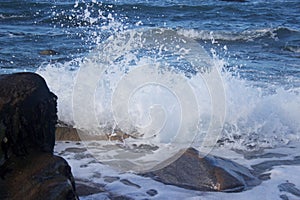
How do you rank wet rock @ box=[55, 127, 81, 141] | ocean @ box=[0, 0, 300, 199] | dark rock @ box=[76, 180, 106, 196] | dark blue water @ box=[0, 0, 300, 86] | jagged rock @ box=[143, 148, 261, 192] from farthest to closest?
dark blue water @ box=[0, 0, 300, 86]
ocean @ box=[0, 0, 300, 199]
wet rock @ box=[55, 127, 81, 141]
jagged rock @ box=[143, 148, 261, 192]
dark rock @ box=[76, 180, 106, 196]

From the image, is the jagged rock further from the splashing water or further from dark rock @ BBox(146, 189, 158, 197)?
the splashing water

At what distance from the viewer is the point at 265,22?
1540 cm

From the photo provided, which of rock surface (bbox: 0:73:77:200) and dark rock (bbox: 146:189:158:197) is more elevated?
rock surface (bbox: 0:73:77:200)

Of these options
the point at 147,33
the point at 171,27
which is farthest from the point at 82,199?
the point at 171,27

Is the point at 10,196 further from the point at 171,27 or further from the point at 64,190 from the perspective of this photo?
the point at 171,27

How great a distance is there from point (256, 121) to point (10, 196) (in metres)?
3.61

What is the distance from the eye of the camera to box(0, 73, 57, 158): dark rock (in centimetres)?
266

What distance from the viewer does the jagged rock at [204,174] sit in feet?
12.3

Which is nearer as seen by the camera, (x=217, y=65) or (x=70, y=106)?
(x=70, y=106)

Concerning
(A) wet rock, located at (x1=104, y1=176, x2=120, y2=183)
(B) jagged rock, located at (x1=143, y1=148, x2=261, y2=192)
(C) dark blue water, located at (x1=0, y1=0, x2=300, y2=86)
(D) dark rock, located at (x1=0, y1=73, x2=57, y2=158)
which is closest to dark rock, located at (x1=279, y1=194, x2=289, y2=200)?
(B) jagged rock, located at (x1=143, y1=148, x2=261, y2=192)

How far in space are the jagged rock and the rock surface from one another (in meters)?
1.31

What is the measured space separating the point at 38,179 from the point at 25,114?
343 mm

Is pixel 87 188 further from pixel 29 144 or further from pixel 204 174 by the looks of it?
pixel 29 144

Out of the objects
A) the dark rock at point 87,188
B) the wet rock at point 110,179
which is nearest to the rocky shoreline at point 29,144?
the dark rock at point 87,188
